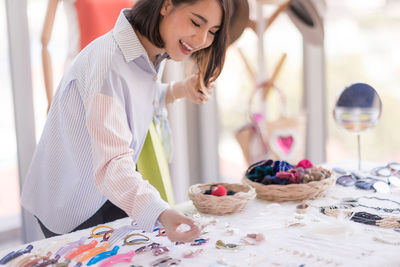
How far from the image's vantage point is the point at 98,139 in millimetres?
948

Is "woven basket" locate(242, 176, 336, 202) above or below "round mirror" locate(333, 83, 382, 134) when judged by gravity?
below

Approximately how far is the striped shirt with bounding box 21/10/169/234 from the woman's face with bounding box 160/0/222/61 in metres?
0.08

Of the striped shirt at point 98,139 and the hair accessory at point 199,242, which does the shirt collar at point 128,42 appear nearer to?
the striped shirt at point 98,139

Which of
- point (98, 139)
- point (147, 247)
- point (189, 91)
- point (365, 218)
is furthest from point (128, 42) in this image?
point (365, 218)

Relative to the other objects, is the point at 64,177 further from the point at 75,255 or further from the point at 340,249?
the point at 340,249

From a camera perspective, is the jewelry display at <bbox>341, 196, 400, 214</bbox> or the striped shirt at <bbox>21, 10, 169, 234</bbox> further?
the jewelry display at <bbox>341, 196, 400, 214</bbox>

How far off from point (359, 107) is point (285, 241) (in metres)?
0.65

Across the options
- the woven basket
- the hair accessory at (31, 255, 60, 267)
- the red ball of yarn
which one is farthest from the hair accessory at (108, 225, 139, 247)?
the woven basket

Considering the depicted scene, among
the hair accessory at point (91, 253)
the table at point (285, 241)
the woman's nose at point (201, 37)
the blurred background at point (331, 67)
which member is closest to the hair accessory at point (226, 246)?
the table at point (285, 241)

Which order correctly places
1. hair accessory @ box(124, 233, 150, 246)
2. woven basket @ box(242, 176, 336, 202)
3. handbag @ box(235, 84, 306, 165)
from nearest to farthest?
hair accessory @ box(124, 233, 150, 246) < woven basket @ box(242, 176, 336, 202) < handbag @ box(235, 84, 306, 165)

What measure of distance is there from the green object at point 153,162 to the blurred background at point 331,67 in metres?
0.93

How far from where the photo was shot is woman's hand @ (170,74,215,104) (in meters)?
1.39

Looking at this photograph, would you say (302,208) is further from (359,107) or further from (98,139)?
(98,139)

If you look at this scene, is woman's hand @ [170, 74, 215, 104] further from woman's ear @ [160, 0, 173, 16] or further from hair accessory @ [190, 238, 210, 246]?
hair accessory @ [190, 238, 210, 246]
